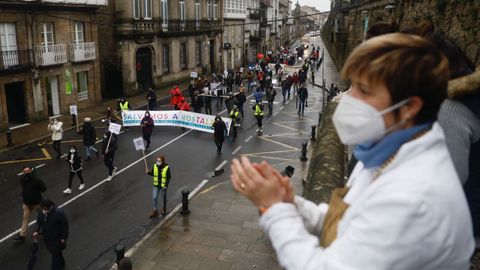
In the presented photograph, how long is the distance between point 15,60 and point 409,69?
78.9 feet

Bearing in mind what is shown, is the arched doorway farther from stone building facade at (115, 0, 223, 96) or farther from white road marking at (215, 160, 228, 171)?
white road marking at (215, 160, 228, 171)

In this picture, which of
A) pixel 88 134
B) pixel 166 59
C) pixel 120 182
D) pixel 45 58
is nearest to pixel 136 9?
pixel 166 59

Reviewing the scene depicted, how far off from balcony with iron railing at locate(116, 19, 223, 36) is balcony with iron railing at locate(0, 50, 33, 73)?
9643 millimetres

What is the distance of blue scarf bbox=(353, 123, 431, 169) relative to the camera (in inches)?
59.2

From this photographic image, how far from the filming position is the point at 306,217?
6.21 ft

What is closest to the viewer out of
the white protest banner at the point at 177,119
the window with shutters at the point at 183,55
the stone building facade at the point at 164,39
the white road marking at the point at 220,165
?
the white road marking at the point at 220,165

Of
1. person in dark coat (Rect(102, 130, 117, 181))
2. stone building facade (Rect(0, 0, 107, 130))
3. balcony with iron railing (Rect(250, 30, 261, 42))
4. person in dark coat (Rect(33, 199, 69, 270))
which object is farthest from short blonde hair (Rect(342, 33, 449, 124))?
balcony with iron railing (Rect(250, 30, 261, 42))

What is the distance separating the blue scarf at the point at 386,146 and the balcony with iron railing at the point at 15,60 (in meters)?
23.1

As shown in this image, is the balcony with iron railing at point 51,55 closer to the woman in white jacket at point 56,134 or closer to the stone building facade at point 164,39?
the stone building facade at point 164,39

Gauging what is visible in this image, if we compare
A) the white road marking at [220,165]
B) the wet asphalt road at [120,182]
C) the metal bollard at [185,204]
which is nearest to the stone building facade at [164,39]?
the wet asphalt road at [120,182]

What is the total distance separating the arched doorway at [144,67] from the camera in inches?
1369

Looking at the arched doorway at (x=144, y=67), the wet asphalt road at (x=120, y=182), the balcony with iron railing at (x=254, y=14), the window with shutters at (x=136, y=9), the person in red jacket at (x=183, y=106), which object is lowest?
the wet asphalt road at (x=120, y=182)

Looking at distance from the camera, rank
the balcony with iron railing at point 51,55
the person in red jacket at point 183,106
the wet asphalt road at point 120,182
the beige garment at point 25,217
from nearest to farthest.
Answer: the wet asphalt road at point 120,182 → the beige garment at point 25,217 → the person in red jacket at point 183,106 → the balcony with iron railing at point 51,55

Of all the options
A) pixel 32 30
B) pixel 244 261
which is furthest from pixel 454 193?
pixel 32 30
